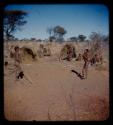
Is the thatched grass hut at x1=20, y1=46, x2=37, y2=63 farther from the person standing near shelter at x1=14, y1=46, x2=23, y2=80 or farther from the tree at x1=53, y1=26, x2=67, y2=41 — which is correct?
the tree at x1=53, y1=26, x2=67, y2=41

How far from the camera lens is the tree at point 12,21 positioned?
9.55 ft

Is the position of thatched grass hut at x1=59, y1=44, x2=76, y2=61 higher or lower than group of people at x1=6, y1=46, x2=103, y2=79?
higher

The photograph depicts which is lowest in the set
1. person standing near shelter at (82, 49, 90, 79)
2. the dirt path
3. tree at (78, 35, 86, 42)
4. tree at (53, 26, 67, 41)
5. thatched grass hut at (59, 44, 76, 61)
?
the dirt path

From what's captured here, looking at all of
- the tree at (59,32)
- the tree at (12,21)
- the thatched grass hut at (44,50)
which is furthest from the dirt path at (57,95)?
the tree at (12,21)

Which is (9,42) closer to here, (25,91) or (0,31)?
A: (0,31)

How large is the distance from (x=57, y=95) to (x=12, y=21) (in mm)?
885

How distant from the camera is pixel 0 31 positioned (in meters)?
2.87

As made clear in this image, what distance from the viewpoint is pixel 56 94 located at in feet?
10.2

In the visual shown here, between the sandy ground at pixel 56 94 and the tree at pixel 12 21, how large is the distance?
11.8 inches

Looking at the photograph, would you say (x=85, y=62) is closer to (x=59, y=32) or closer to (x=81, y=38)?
(x=81, y=38)

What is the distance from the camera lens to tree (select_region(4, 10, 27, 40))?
2912 mm

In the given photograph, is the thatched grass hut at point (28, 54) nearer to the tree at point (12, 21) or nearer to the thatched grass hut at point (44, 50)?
the thatched grass hut at point (44, 50)

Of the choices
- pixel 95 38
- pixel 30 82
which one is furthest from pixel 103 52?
pixel 30 82

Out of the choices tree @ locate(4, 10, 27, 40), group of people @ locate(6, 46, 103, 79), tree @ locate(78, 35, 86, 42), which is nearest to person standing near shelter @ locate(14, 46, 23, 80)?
group of people @ locate(6, 46, 103, 79)
